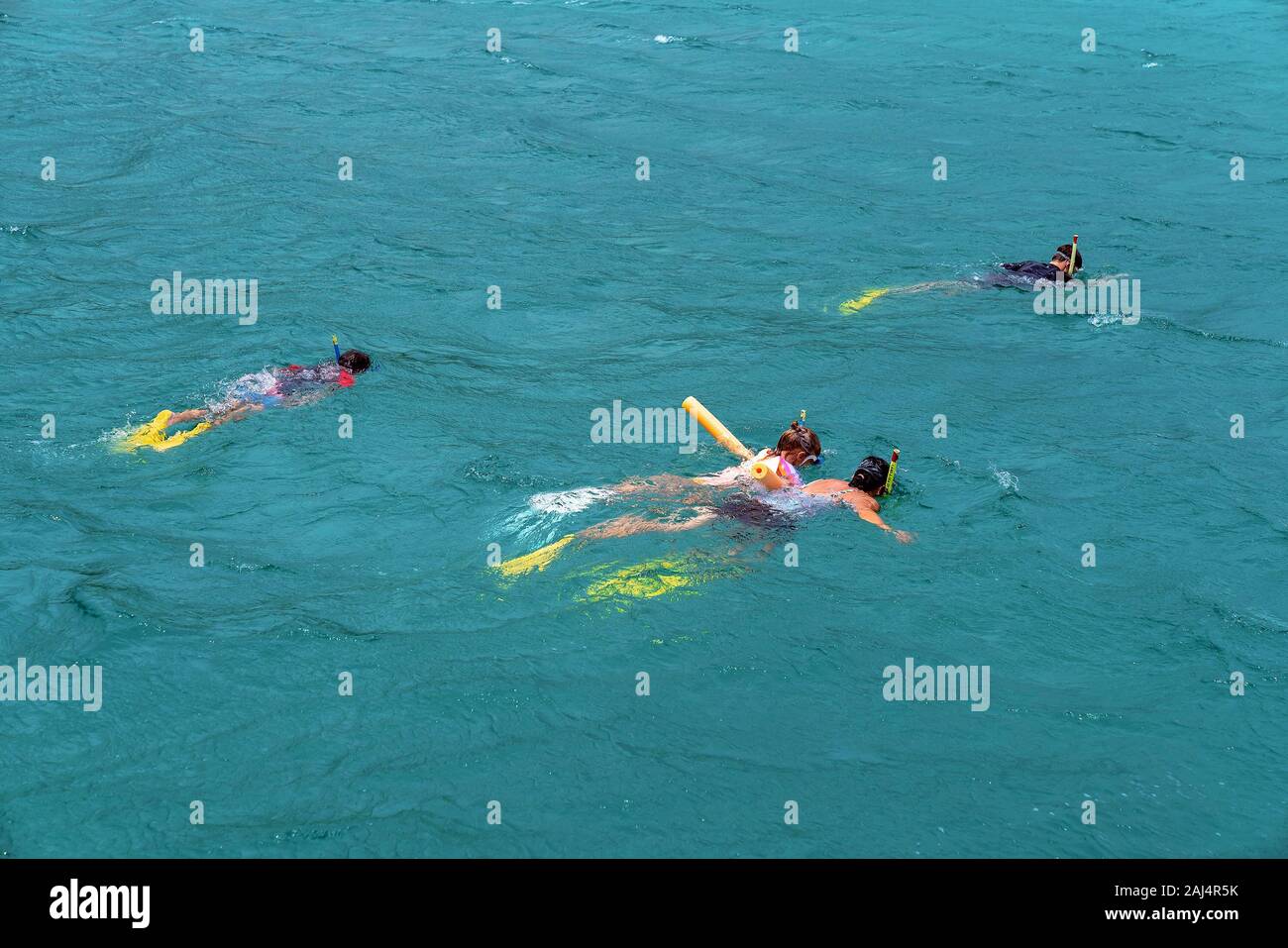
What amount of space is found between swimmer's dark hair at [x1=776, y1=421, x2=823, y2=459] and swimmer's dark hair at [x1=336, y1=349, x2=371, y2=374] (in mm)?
6264

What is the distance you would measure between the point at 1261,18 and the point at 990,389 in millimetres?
27497

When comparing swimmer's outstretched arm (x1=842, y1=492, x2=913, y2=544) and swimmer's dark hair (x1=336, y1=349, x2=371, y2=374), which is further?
swimmer's dark hair (x1=336, y1=349, x2=371, y2=374)

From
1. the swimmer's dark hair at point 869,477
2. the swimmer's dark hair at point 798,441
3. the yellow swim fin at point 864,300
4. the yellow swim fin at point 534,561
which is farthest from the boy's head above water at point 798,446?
the yellow swim fin at point 864,300

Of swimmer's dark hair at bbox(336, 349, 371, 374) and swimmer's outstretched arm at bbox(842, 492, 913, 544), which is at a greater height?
swimmer's dark hair at bbox(336, 349, 371, 374)

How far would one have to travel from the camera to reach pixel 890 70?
3469 centimetres

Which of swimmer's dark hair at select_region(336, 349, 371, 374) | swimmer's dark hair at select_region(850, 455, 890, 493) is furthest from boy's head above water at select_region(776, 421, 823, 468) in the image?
swimmer's dark hair at select_region(336, 349, 371, 374)

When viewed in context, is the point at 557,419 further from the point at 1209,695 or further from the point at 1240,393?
the point at 1240,393

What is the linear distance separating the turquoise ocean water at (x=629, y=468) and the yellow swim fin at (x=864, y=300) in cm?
41

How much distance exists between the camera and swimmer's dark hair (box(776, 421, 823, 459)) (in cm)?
1512

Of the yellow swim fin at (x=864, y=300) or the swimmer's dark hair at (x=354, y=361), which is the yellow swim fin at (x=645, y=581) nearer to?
the swimmer's dark hair at (x=354, y=361)

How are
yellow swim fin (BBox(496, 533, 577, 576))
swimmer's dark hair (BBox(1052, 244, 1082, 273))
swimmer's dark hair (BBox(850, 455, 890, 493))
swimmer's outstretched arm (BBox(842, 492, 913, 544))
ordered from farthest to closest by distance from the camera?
swimmer's dark hair (BBox(1052, 244, 1082, 273)) < swimmer's dark hair (BBox(850, 455, 890, 493)) < swimmer's outstretched arm (BBox(842, 492, 913, 544)) < yellow swim fin (BBox(496, 533, 577, 576))

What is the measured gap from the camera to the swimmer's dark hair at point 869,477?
48.2ft

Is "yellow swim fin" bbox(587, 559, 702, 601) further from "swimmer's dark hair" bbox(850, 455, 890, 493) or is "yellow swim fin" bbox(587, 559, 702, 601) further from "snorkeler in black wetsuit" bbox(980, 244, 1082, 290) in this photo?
"snorkeler in black wetsuit" bbox(980, 244, 1082, 290)

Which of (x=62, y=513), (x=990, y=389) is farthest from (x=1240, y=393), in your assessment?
(x=62, y=513)
